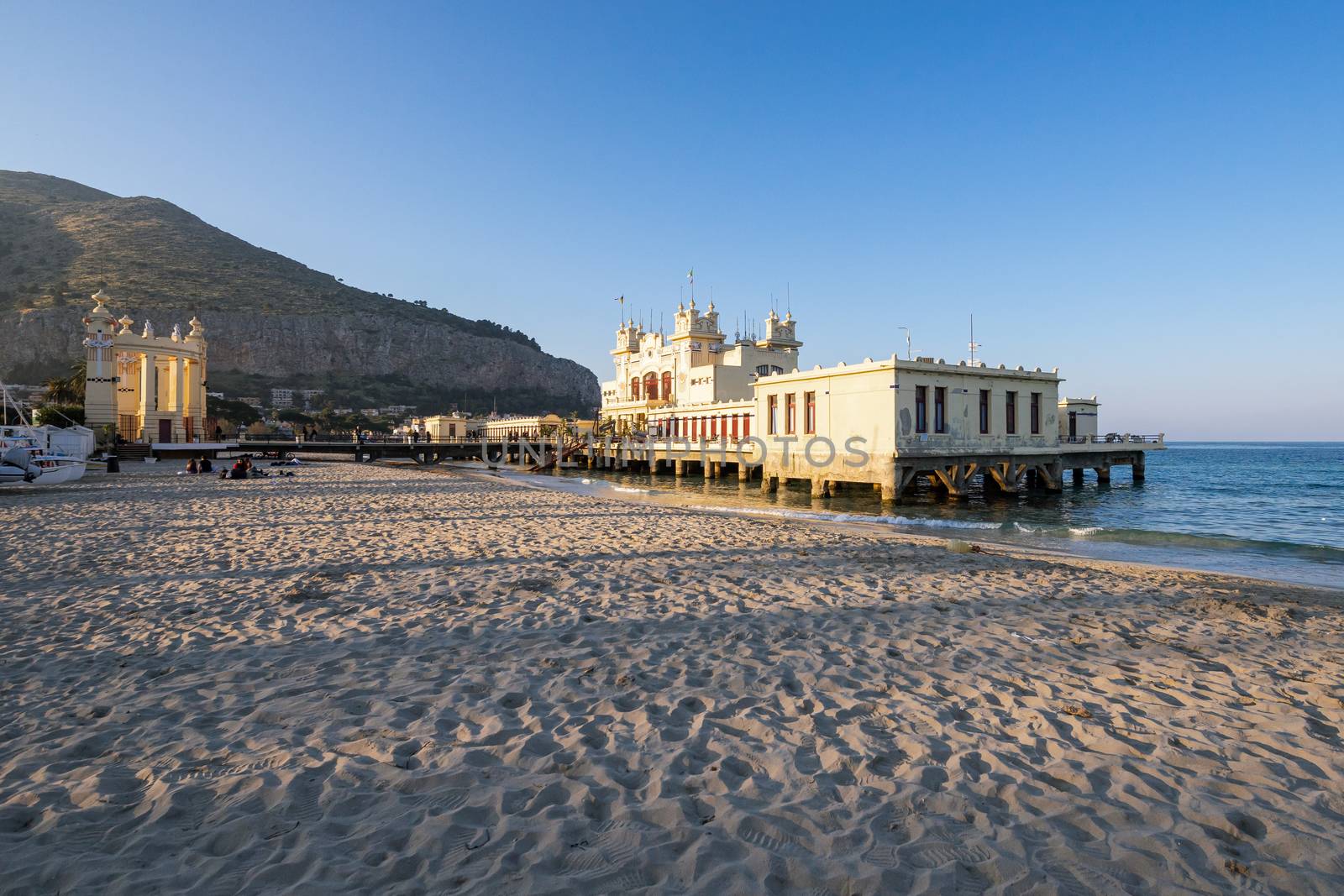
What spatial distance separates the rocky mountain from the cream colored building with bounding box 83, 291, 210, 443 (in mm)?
57120

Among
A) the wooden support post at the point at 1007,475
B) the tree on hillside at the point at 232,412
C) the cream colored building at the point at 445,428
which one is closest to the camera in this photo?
the wooden support post at the point at 1007,475

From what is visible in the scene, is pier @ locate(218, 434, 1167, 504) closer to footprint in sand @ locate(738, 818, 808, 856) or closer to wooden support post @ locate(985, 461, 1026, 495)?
wooden support post @ locate(985, 461, 1026, 495)

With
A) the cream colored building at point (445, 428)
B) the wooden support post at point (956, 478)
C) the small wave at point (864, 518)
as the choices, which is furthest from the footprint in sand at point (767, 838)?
the cream colored building at point (445, 428)

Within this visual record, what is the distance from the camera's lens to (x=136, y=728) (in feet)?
14.8

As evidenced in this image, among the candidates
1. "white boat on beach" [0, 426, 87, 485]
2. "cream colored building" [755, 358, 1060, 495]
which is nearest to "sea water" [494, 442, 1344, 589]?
"cream colored building" [755, 358, 1060, 495]

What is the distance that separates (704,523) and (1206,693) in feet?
38.1

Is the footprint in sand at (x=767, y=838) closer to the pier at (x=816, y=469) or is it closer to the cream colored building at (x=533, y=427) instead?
the pier at (x=816, y=469)

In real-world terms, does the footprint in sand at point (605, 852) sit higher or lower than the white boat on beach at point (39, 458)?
lower

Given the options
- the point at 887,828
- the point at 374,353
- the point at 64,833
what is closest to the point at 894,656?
the point at 887,828

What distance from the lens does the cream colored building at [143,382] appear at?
44.1 meters

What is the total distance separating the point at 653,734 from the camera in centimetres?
462

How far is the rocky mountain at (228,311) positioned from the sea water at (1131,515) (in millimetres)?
93940

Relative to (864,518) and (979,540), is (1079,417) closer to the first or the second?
(864,518)

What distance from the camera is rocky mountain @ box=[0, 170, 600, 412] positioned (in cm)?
9894
